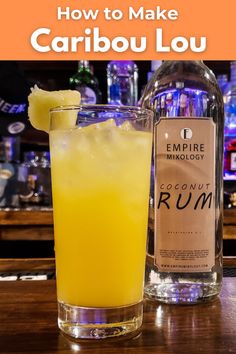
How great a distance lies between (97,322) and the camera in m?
0.59

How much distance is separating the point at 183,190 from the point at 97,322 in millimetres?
252

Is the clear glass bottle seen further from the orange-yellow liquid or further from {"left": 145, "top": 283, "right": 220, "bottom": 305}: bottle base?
the orange-yellow liquid

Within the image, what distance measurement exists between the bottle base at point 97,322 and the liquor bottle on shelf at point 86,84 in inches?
85.2

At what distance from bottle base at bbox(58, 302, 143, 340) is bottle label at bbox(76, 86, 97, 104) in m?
2.16

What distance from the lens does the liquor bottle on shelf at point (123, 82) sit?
2.78 meters

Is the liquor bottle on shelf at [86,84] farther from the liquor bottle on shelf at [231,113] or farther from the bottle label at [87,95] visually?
the liquor bottle on shelf at [231,113]

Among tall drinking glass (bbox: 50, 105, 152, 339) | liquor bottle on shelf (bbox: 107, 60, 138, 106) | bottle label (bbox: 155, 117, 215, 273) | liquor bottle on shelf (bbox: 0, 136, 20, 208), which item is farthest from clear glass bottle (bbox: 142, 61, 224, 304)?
liquor bottle on shelf (bbox: 107, 60, 138, 106)

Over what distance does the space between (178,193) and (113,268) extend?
0.65 ft

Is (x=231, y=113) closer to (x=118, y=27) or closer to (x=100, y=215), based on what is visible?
(x=118, y=27)

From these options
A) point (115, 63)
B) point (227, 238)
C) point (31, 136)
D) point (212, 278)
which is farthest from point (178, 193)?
point (31, 136)

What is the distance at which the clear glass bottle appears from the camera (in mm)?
759

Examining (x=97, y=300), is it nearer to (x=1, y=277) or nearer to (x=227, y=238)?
(x=1, y=277)

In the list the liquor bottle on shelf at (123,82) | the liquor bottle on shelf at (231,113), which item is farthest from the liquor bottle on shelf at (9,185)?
→ the liquor bottle on shelf at (231,113)

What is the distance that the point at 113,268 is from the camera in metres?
0.61
